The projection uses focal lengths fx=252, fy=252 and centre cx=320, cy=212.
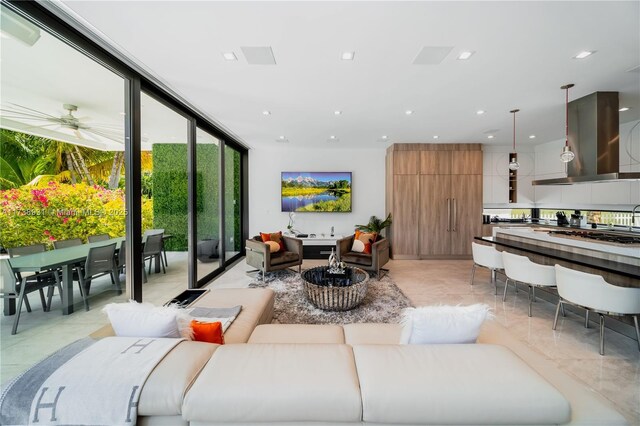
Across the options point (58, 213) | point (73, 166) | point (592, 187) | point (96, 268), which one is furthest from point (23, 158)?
point (592, 187)

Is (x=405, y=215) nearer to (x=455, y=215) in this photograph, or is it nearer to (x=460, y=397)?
(x=455, y=215)

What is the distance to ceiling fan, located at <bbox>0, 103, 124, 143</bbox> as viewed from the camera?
6.26ft

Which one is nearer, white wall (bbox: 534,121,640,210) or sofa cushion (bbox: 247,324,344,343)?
sofa cushion (bbox: 247,324,344,343)

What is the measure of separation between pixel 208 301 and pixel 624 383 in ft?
12.0

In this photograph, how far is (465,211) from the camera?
6152mm

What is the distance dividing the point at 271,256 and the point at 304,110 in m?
2.62

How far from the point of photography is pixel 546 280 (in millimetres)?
3021

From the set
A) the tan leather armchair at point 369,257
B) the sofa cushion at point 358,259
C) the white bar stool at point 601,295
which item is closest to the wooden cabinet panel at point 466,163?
the tan leather armchair at point 369,257

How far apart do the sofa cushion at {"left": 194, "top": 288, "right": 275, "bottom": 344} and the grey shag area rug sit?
46 centimetres

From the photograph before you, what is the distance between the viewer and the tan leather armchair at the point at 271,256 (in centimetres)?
450

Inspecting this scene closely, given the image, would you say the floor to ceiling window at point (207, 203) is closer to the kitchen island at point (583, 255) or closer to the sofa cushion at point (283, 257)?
the sofa cushion at point (283, 257)

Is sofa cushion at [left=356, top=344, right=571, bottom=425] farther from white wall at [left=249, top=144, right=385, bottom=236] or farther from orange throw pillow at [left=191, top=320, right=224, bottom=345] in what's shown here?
white wall at [left=249, top=144, right=385, bottom=236]

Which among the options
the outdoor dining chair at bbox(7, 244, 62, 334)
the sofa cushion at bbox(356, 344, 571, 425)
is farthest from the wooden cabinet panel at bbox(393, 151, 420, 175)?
the outdoor dining chair at bbox(7, 244, 62, 334)

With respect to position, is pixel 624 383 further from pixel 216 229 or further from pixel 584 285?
pixel 216 229
